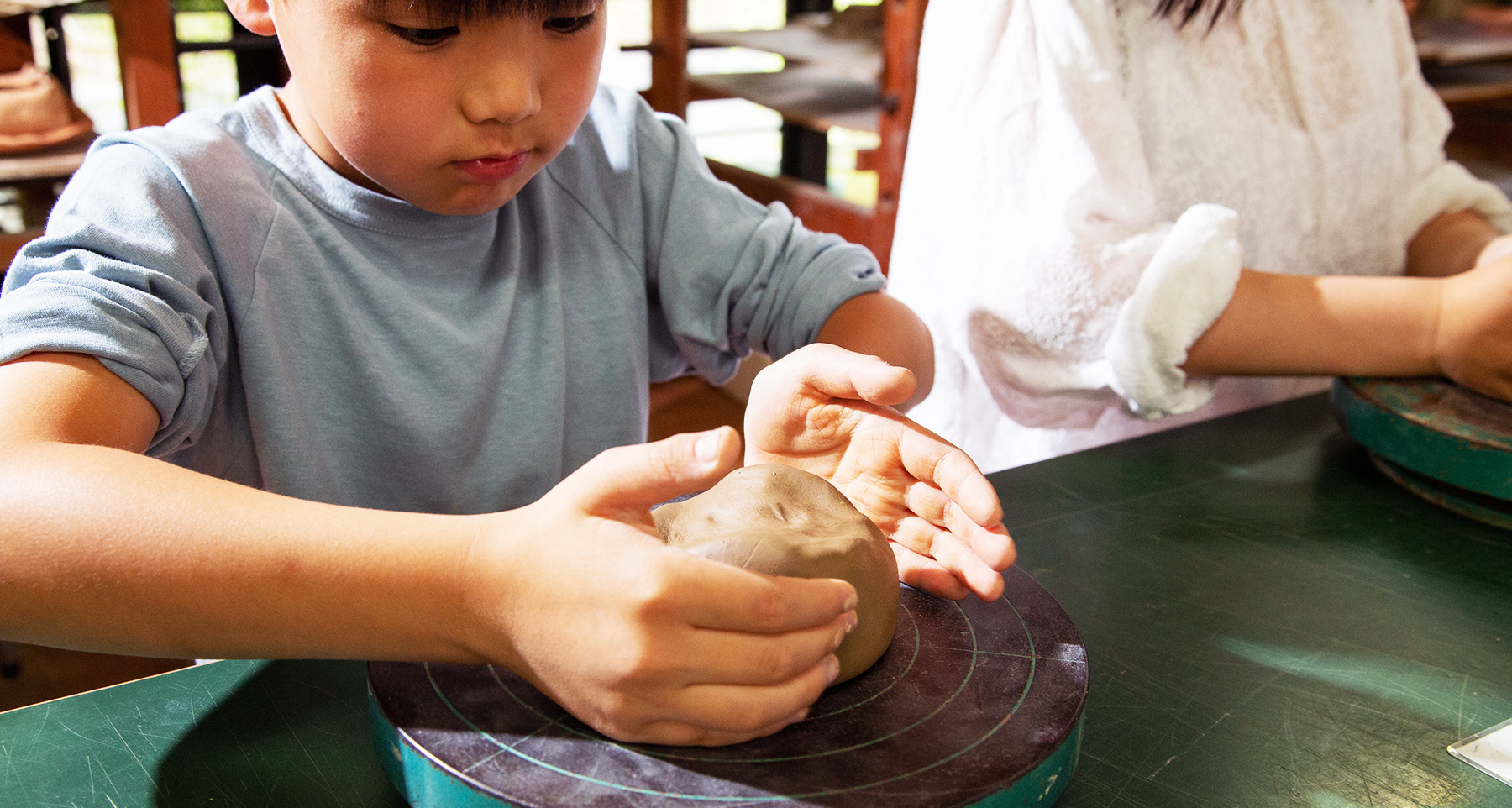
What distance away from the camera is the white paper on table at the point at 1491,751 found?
0.64 metres

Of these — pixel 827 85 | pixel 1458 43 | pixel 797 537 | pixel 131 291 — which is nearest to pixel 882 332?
pixel 797 537

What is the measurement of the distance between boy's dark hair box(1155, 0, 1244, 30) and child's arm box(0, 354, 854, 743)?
0.88 metres

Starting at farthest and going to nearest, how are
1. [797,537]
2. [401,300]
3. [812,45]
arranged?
1. [812,45]
2. [401,300]
3. [797,537]

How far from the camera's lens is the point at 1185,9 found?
1.16m

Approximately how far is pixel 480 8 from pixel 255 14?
0.22 m

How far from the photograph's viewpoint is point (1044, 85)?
43.2 inches

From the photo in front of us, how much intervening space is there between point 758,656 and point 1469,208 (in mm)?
1247

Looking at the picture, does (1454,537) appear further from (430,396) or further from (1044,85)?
(430,396)

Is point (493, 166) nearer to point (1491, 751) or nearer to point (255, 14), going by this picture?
point (255, 14)

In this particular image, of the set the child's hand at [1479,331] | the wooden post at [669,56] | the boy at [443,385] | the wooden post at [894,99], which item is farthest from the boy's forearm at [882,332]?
the wooden post at [669,56]

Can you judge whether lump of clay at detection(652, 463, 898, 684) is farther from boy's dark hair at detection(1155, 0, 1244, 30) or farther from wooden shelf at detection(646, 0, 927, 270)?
wooden shelf at detection(646, 0, 927, 270)

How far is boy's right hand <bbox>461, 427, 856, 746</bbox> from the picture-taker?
531mm

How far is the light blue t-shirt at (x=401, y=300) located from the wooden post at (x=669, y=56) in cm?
155

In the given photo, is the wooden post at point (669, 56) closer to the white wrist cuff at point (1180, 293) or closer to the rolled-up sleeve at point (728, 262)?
the rolled-up sleeve at point (728, 262)
